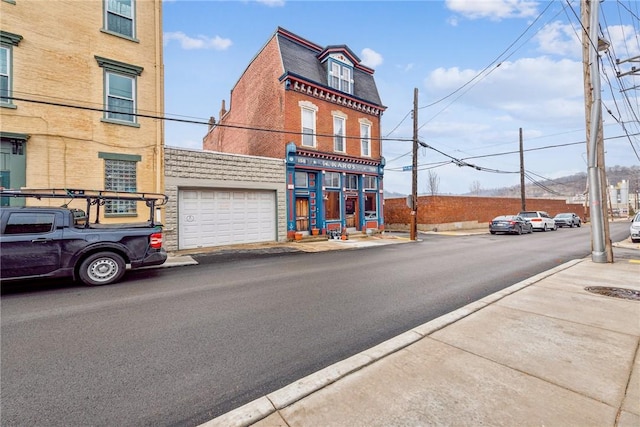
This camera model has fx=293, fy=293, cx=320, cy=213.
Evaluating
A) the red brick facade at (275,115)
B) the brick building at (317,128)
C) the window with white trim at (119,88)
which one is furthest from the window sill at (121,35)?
the brick building at (317,128)

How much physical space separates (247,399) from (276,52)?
1944 cm

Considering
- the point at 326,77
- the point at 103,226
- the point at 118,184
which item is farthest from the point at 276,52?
the point at 103,226

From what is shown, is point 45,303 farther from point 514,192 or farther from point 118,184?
point 514,192

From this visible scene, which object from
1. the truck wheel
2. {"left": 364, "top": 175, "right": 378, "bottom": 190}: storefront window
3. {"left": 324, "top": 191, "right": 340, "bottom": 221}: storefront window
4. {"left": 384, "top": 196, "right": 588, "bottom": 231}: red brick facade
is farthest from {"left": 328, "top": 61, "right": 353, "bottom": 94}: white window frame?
the truck wheel

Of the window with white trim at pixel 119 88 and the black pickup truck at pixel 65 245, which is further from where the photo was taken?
the window with white trim at pixel 119 88

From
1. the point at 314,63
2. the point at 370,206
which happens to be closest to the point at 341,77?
the point at 314,63

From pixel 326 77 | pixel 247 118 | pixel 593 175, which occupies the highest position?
pixel 326 77

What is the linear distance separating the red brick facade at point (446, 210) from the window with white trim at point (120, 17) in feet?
76.8

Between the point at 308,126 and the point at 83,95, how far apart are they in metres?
11.1

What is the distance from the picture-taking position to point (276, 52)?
18125mm

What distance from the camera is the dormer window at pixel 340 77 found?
20.0 meters

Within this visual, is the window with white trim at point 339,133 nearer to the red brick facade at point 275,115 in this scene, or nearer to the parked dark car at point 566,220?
the red brick facade at point 275,115

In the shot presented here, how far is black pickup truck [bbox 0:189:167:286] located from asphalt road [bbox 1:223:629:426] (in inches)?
18.2

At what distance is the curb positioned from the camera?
238 centimetres
